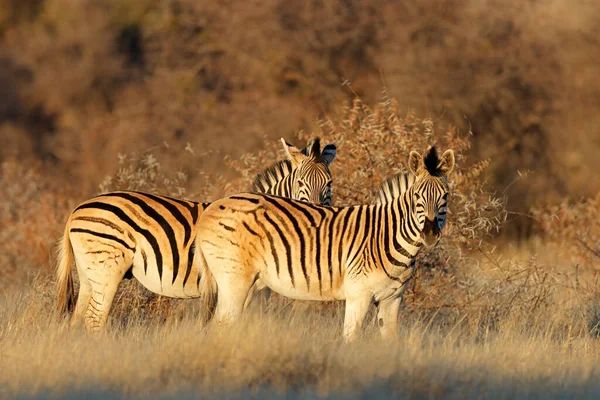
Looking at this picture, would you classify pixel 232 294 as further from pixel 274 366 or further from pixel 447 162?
pixel 447 162

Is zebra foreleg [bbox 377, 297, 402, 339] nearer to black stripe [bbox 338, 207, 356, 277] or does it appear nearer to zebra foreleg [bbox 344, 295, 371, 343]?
zebra foreleg [bbox 344, 295, 371, 343]

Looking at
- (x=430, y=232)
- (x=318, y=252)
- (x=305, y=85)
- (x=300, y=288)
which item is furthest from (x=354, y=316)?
(x=305, y=85)

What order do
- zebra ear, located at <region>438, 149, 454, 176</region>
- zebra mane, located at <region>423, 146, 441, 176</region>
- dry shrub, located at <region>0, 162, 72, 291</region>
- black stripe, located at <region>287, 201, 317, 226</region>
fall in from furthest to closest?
dry shrub, located at <region>0, 162, 72, 291</region>
black stripe, located at <region>287, 201, 317, 226</region>
zebra ear, located at <region>438, 149, 454, 176</region>
zebra mane, located at <region>423, 146, 441, 176</region>

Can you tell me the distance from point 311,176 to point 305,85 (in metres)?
12.0

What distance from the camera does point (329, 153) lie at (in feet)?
32.5

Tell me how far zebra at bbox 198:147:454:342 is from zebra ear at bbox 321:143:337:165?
1.35m

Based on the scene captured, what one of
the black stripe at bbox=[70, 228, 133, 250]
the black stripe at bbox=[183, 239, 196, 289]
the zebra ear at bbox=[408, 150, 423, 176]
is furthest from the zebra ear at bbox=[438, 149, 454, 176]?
the black stripe at bbox=[70, 228, 133, 250]

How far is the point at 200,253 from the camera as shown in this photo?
8.42 m

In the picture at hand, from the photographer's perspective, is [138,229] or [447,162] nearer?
[447,162]

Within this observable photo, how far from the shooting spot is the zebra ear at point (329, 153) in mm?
9828

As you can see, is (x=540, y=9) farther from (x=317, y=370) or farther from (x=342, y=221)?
(x=317, y=370)

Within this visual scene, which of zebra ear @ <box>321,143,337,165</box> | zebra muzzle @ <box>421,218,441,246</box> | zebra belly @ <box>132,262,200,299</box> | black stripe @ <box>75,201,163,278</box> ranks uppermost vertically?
zebra ear @ <box>321,143,337,165</box>

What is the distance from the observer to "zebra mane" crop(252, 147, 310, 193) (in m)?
9.80

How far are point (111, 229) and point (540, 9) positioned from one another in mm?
15254
